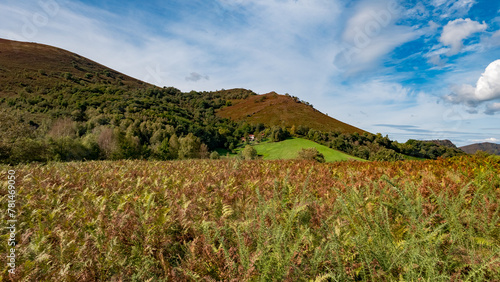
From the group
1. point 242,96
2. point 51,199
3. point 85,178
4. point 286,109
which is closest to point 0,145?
point 85,178

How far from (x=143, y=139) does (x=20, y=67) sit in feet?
209

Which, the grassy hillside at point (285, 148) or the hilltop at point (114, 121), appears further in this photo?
the grassy hillside at point (285, 148)

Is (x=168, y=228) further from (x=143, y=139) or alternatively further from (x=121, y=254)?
(x=143, y=139)

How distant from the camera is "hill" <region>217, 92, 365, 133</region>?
310ft

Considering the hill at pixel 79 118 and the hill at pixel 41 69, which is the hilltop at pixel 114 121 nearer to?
the hill at pixel 79 118

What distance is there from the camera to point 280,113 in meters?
104

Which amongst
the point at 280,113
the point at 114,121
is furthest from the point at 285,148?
the point at 114,121

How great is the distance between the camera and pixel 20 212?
8.66 feet

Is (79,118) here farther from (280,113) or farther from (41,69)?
(280,113)

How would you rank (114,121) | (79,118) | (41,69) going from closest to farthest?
(114,121) < (79,118) < (41,69)

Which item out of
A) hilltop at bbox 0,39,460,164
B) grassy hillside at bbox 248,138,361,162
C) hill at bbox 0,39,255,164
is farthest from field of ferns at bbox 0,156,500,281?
grassy hillside at bbox 248,138,361,162

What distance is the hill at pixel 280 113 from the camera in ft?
310

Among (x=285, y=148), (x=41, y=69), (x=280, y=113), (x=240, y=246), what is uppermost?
(x=280, y=113)

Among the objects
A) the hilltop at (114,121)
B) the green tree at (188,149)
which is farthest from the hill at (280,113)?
the green tree at (188,149)
